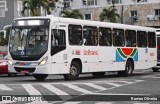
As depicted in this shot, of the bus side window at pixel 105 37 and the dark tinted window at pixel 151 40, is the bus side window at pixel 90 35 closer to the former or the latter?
the bus side window at pixel 105 37

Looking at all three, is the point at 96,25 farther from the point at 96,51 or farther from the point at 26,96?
the point at 26,96

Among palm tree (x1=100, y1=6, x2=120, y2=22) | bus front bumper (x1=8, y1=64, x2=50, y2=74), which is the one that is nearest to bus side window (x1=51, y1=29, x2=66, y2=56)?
bus front bumper (x1=8, y1=64, x2=50, y2=74)

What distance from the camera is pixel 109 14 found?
64000 mm

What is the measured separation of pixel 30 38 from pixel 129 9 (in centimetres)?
4793

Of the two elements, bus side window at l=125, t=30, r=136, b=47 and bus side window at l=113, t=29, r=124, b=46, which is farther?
bus side window at l=125, t=30, r=136, b=47

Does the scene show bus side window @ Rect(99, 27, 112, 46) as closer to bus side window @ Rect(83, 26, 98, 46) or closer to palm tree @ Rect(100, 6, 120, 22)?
bus side window @ Rect(83, 26, 98, 46)

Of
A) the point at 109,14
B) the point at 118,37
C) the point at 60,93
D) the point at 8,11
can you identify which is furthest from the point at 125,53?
the point at 109,14

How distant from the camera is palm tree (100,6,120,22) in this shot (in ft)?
210

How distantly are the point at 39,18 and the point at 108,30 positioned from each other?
524cm

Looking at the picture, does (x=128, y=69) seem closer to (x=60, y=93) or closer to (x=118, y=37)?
(x=118, y=37)

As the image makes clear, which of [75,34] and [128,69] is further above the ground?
[75,34]

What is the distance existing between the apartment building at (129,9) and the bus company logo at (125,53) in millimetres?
36299

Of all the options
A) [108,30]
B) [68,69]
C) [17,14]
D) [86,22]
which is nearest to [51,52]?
[68,69]

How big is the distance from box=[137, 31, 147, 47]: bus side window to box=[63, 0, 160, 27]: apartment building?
114 ft
